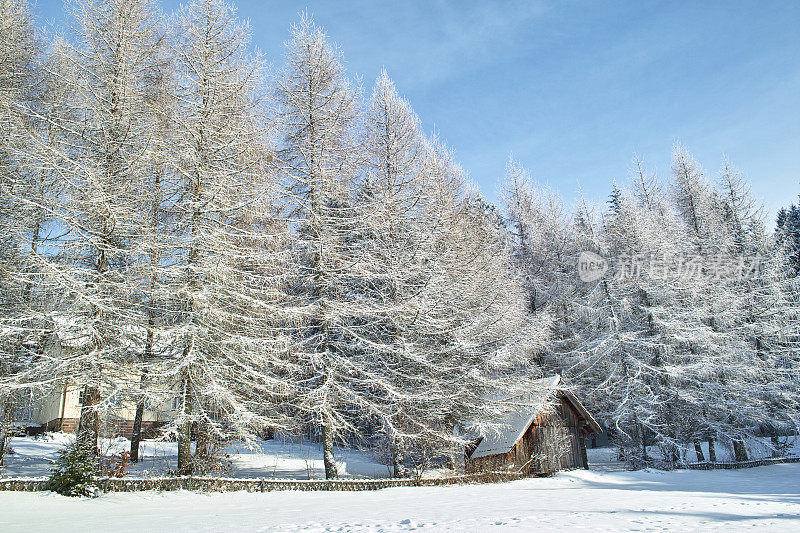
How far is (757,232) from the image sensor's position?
28.0m

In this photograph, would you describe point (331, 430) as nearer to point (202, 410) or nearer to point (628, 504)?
point (202, 410)

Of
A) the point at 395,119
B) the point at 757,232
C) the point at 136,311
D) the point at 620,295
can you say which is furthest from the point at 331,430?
the point at 757,232

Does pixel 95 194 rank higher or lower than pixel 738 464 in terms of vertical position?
higher

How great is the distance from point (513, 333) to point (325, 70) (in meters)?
11.8

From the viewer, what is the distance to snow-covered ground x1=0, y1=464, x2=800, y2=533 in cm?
660

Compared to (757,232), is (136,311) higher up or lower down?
lower down

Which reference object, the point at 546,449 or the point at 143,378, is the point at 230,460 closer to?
the point at 143,378

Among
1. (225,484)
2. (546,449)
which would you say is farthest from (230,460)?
(546,449)

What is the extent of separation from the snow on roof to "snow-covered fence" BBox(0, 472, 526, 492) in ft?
11.5

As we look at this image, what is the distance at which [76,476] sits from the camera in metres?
9.40

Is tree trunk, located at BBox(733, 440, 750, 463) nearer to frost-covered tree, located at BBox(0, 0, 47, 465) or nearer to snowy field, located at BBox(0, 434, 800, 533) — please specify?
snowy field, located at BBox(0, 434, 800, 533)

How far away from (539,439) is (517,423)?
1.72 m

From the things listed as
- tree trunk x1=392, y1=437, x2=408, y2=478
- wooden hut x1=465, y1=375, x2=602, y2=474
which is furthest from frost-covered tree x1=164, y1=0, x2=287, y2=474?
wooden hut x1=465, y1=375, x2=602, y2=474

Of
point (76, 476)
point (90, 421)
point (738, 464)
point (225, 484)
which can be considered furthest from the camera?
point (738, 464)
